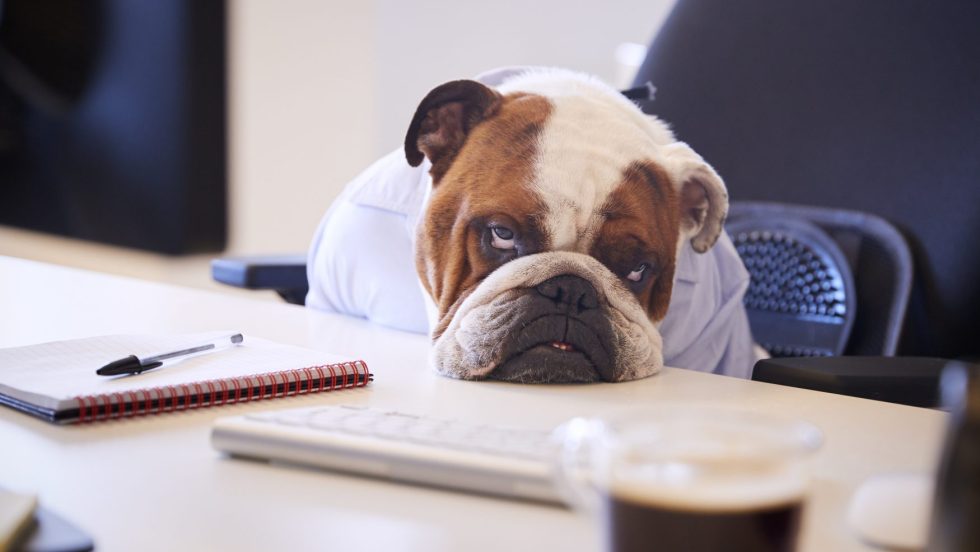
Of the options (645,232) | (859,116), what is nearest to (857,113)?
(859,116)

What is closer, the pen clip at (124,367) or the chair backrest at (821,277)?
the pen clip at (124,367)

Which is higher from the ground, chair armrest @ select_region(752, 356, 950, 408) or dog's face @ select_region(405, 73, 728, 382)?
dog's face @ select_region(405, 73, 728, 382)

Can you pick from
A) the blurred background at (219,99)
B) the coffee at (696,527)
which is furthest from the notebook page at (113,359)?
the blurred background at (219,99)

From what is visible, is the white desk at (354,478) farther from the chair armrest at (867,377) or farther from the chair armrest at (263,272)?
the chair armrest at (263,272)

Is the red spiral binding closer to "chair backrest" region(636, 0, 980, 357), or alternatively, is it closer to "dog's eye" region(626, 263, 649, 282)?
"dog's eye" region(626, 263, 649, 282)

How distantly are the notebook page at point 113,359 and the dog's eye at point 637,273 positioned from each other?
28 centimetres

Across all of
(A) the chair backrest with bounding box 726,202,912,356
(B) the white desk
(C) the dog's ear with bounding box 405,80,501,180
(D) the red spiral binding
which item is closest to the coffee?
(B) the white desk

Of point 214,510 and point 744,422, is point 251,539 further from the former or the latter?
point 744,422

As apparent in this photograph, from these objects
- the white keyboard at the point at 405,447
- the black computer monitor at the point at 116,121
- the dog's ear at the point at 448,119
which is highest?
the dog's ear at the point at 448,119

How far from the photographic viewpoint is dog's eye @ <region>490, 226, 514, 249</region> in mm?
973

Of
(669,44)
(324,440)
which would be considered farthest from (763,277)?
(324,440)

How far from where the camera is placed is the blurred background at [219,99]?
3.24 metres

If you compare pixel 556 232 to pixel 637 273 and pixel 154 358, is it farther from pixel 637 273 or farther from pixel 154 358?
pixel 154 358

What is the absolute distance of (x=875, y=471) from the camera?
672 mm
